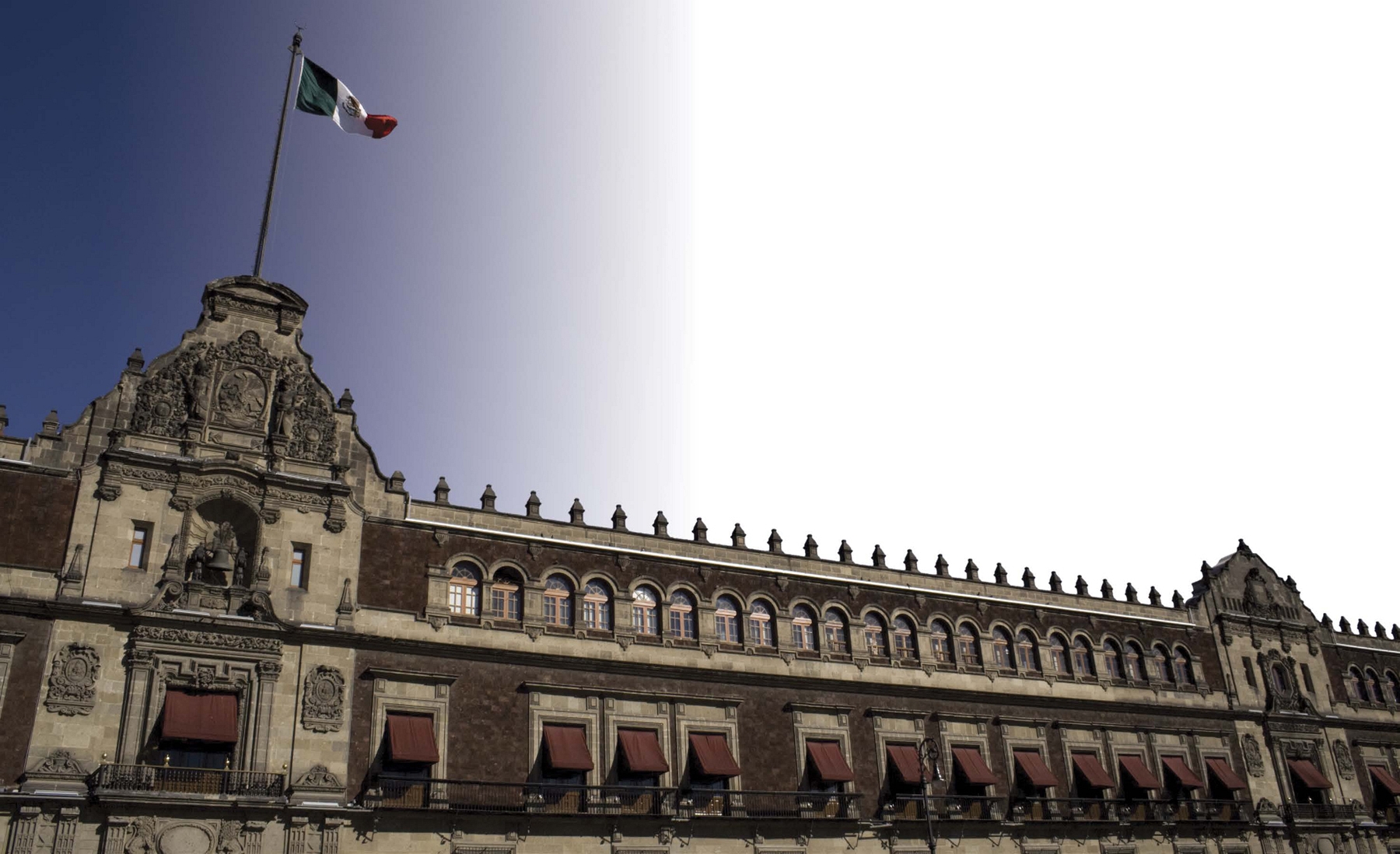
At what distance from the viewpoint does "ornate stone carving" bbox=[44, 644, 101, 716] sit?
29.9 metres

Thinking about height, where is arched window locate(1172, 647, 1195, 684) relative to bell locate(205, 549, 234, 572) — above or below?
below

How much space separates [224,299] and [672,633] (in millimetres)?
18586

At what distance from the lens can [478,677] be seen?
117 feet

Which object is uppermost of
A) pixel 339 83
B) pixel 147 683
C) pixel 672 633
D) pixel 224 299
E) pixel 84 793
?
pixel 339 83

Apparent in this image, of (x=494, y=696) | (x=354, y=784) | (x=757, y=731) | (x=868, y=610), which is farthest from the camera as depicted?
(x=868, y=610)

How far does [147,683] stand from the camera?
30.9 meters

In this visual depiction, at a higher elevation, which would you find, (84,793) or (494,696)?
(494,696)

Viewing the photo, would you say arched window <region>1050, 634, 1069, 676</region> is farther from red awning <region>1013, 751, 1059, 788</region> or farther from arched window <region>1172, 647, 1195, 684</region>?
arched window <region>1172, 647, 1195, 684</region>

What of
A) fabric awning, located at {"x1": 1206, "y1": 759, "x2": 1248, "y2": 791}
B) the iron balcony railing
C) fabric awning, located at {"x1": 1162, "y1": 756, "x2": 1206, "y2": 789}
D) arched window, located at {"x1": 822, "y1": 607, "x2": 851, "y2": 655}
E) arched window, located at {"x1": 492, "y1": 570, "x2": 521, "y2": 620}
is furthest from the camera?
fabric awning, located at {"x1": 1206, "y1": 759, "x2": 1248, "y2": 791}

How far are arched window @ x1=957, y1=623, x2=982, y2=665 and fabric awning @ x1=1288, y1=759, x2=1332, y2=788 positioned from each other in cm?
1716

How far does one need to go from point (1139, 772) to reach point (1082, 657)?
514 cm

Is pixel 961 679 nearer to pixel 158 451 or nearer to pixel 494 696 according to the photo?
pixel 494 696

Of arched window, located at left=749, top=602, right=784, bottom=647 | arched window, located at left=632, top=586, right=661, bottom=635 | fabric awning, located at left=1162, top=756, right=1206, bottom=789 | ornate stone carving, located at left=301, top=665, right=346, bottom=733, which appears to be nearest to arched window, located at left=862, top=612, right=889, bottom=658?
arched window, located at left=749, top=602, right=784, bottom=647

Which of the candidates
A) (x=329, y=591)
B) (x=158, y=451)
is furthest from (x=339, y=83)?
(x=329, y=591)
